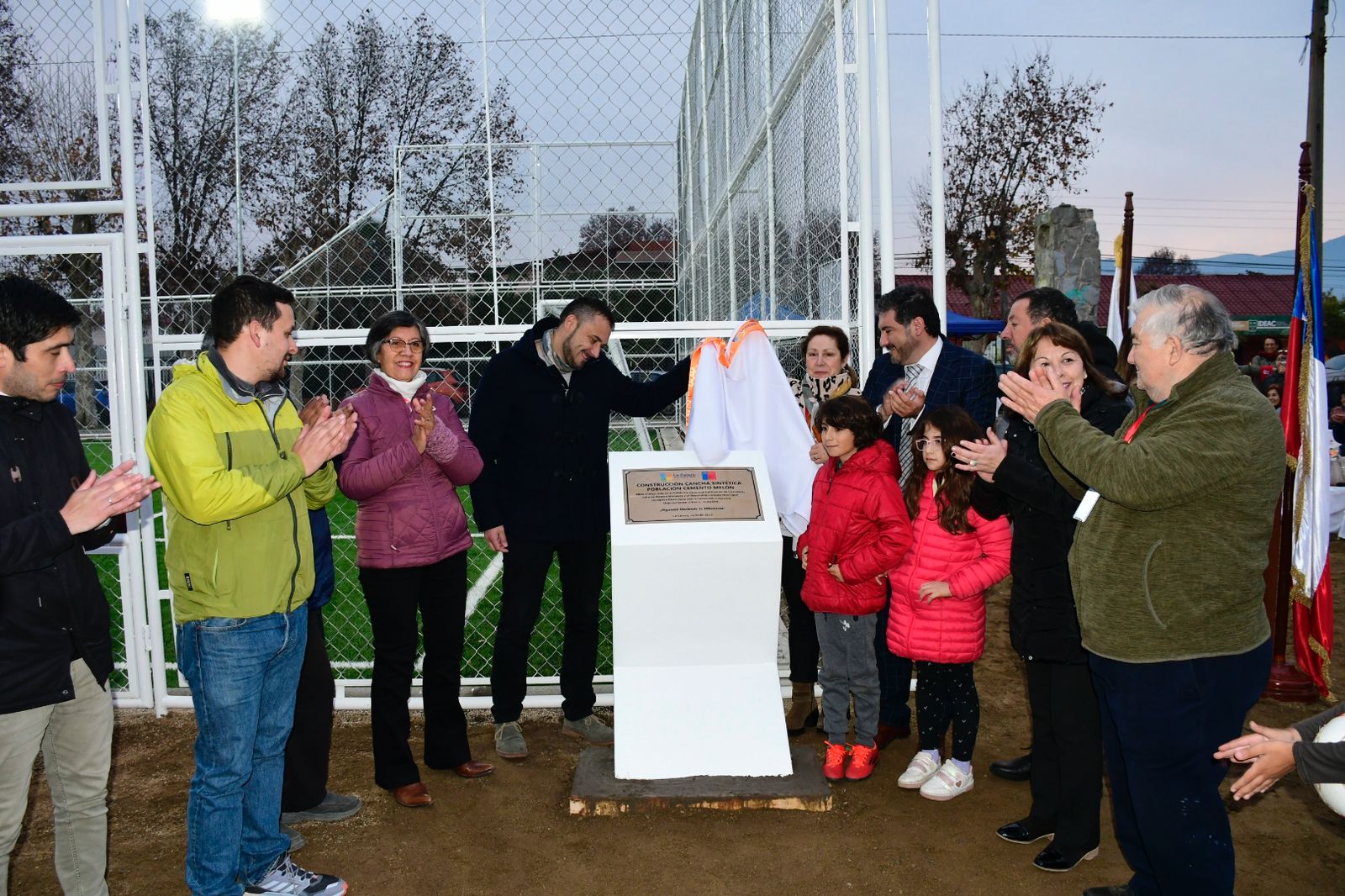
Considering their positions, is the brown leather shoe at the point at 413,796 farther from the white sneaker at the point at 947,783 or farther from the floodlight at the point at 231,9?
the floodlight at the point at 231,9

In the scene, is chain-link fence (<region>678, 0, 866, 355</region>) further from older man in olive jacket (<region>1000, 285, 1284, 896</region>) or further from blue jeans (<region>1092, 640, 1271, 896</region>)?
blue jeans (<region>1092, 640, 1271, 896</region>)

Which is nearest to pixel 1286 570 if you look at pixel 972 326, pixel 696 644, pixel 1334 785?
pixel 696 644

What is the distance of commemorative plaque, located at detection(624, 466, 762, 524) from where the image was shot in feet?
13.5

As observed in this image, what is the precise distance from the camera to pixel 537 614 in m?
4.64

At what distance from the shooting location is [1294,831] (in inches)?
148

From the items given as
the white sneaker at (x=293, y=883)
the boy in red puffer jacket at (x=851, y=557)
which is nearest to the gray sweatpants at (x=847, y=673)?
the boy in red puffer jacket at (x=851, y=557)

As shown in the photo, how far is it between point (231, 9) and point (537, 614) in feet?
13.0

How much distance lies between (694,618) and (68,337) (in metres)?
2.52

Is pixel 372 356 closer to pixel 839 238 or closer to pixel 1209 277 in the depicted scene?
pixel 839 238

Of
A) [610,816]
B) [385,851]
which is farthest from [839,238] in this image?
[385,851]

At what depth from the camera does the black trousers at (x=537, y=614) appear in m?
4.59

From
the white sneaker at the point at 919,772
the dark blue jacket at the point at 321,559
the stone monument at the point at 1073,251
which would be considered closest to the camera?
the dark blue jacket at the point at 321,559

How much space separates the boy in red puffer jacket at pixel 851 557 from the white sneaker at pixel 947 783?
0.92 feet

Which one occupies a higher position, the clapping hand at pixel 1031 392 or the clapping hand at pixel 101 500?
the clapping hand at pixel 1031 392
